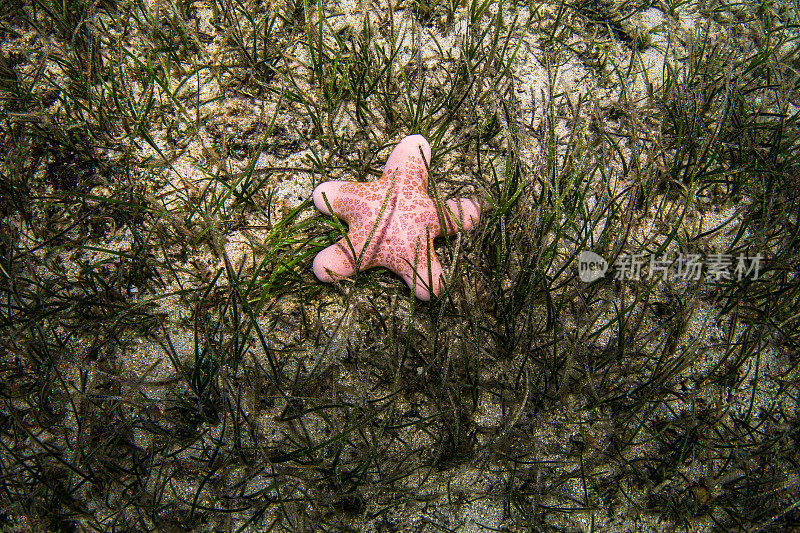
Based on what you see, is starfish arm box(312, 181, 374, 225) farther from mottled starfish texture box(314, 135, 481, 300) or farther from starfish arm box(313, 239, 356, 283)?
starfish arm box(313, 239, 356, 283)

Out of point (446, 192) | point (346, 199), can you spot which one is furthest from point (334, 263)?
point (446, 192)

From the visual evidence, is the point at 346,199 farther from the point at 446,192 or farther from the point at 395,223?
the point at 446,192

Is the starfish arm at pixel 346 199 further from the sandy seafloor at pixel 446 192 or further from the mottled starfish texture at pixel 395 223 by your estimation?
the sandy seafloor at pixel 446 192

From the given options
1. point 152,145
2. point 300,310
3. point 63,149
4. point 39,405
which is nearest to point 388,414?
point 300,310

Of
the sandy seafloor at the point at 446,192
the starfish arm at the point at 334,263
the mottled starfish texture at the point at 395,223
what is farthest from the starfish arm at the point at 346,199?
the sandy seafloor at the point at 446,192

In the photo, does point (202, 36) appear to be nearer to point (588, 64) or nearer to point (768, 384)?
point (588, 64)

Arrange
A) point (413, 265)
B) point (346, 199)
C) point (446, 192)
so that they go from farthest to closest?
point (446, 192), point (346, 199), point (413, 265)

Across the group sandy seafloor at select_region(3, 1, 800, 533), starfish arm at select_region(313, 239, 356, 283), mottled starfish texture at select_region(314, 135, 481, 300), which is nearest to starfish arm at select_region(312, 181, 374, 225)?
mottled starfish texture at select_region(314, 135, 481, 300)
